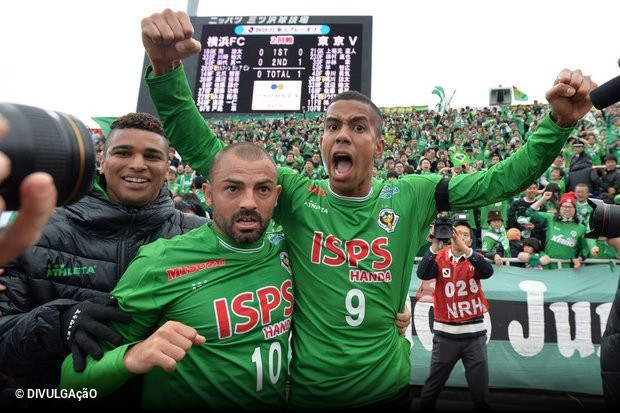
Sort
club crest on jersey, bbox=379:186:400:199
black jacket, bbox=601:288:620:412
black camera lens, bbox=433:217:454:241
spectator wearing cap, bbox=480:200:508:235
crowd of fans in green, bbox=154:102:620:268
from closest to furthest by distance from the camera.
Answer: club crest on jersey, bbox=379:186:400:199 < black jacket, bbox=601:288:620:412 < black camera lens, bbox=433:217:454:241 < crowd of fans in green, bbox=154:102:620:268 < spectator wearing cap, bbox=480:200:508:235

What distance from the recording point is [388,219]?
84.9 inches

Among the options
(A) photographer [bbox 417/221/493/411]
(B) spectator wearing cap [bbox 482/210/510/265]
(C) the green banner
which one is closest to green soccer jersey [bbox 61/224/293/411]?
(A) photographer [bbox 417/221/493/411]

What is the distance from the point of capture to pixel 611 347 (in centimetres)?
263

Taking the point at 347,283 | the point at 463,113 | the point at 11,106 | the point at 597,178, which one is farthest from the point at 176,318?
the point at 463,113

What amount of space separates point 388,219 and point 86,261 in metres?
1.40

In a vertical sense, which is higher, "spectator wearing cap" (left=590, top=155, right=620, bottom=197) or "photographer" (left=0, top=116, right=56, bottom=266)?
"spectator wearing cap" (left=590, top=155, right=620, bottom=197)

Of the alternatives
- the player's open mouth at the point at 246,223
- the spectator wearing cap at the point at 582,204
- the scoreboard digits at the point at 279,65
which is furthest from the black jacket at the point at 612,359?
the scoreboard digits at the point at 279,65

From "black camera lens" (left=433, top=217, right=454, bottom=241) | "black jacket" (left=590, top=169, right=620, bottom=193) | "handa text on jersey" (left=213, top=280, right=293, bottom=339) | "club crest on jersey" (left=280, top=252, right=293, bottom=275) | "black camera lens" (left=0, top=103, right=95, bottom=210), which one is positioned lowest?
"handa text on jersey" (left=213, top=280, right=293, bottom=339)

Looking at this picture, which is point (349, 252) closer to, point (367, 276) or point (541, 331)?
point (367, 276)

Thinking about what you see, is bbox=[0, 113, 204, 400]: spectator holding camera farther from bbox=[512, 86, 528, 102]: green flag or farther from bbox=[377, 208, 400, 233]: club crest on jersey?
bbox=[512, 86, 528, 102]: green flag

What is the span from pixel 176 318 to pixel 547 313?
5270 mm

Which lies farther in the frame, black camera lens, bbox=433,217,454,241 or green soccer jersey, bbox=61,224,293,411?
black camera lens, bbox=433,217,454,241

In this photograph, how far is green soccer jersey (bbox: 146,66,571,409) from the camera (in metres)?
1.92

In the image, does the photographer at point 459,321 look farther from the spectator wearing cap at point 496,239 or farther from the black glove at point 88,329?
the black glove at point 88,329
